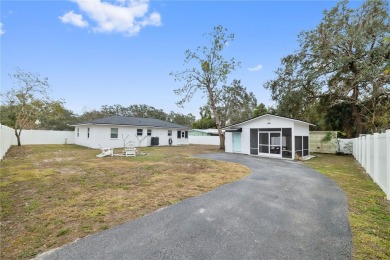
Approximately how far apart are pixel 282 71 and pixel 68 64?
772 inches

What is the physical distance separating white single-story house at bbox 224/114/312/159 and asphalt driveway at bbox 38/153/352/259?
997 centimetres

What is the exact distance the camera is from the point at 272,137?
51.7 ft

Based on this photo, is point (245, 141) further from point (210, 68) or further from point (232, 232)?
point (232, 232)

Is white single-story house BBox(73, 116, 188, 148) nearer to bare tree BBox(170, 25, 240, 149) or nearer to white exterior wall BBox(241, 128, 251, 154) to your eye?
bare tree BBox(170, 25, 240, 149)

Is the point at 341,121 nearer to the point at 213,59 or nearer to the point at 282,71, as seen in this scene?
the point at 282,71

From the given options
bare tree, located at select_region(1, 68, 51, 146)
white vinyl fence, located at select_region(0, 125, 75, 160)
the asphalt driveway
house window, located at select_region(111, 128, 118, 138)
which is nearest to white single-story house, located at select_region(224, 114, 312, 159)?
the asphalt driveway

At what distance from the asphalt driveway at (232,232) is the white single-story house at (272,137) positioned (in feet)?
32.7

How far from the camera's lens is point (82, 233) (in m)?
3.37

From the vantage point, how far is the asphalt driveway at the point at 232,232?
2.83m

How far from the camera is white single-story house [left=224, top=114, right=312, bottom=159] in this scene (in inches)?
583

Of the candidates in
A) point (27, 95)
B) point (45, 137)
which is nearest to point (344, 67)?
point (27, 95)

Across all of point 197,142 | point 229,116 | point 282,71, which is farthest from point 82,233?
point 229,116

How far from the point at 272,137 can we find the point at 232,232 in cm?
1351

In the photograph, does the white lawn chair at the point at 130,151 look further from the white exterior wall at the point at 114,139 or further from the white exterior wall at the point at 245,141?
the white exterior wall at the point at 245,141
